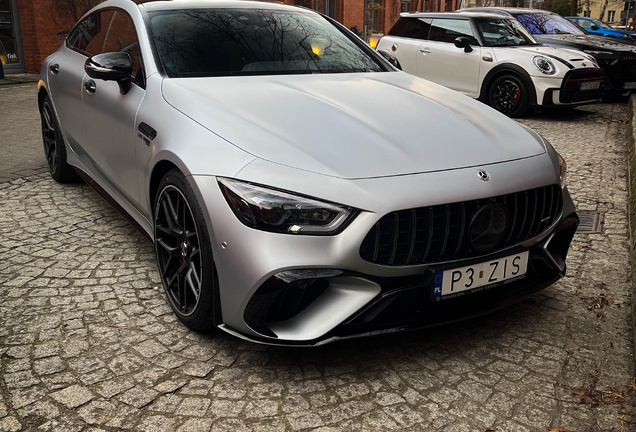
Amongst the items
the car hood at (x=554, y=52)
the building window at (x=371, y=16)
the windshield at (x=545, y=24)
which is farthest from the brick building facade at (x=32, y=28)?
the building window at (x=371, y=16)

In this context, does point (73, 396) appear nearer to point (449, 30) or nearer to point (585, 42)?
point (449, 30)

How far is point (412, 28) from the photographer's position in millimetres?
11047

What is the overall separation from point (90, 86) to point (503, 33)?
7.89 m

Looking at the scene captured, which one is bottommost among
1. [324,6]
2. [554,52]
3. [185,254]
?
[185,254]

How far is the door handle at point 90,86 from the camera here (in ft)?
12.9

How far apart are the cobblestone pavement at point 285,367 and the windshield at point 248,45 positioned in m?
1.28

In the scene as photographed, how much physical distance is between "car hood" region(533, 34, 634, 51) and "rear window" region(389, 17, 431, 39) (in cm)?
223

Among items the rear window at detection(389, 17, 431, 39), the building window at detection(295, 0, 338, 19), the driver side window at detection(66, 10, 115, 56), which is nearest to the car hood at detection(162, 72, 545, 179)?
the driver side window at detection(66, 10, 115, 56)

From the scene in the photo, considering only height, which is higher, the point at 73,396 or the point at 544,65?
the point at 544,65

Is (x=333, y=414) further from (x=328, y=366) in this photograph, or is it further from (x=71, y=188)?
(x=71, y=188)

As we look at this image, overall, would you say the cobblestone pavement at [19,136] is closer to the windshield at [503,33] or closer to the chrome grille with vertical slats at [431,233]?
the chrome grille with vertical slats at [431,233]

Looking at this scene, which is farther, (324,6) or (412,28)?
(324,6)

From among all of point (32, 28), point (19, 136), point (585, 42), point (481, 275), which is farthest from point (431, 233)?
point (32, 28)

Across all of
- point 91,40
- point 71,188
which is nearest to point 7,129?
point 71,188
